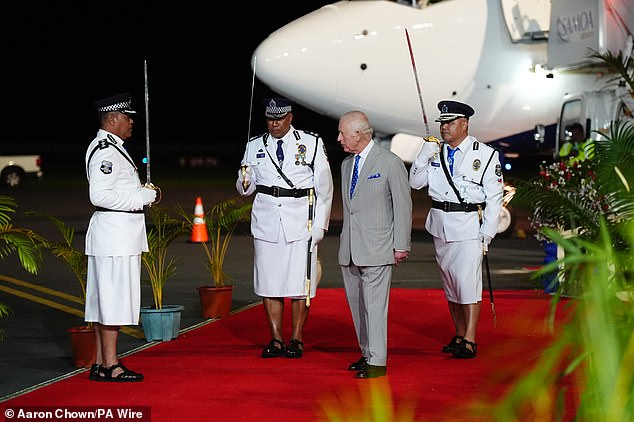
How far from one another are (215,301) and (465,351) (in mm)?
2749

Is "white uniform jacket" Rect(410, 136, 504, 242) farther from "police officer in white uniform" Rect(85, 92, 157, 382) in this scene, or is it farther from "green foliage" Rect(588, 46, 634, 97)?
"police officer in white uniform" Rect(85, 92, 157, 382)

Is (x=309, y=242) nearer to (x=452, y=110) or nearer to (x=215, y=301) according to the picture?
(x=452, y=110)

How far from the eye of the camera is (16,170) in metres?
32.6

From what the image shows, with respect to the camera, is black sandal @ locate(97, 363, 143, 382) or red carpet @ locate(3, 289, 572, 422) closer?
red carpet @ locate(3, 289, 572, 422)

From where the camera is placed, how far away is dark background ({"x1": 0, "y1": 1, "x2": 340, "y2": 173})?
72.4m

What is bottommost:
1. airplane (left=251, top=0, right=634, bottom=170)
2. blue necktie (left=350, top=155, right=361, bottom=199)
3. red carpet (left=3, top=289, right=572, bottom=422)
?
red carpet (left=3, top=289, right=572, bottom=422)

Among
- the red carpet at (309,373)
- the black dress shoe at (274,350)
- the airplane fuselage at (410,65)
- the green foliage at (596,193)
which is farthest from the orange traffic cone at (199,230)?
the green foliage at (596,193)

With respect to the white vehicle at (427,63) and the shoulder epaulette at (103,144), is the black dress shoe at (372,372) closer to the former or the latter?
the shoulder epaulette at (103,144)

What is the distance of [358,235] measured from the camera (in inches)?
314

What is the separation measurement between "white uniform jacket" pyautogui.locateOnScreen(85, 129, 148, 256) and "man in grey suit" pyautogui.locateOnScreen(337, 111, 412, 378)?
1336 mm

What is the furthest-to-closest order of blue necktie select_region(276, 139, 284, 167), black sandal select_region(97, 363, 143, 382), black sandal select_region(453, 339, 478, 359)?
blue necktie select_region(276, 139, 284, 167) < black sandal select_region(453, 339, 478, 359) < black sandal select_region(97, 363, 143, 382)

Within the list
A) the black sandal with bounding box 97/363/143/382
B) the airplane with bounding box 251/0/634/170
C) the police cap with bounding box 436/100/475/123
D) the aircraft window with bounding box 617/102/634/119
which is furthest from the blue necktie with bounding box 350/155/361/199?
the airplane with bounding box 251/0/634/170

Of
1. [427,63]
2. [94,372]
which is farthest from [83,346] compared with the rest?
[427,63]

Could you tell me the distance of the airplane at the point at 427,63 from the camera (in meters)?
15.7
